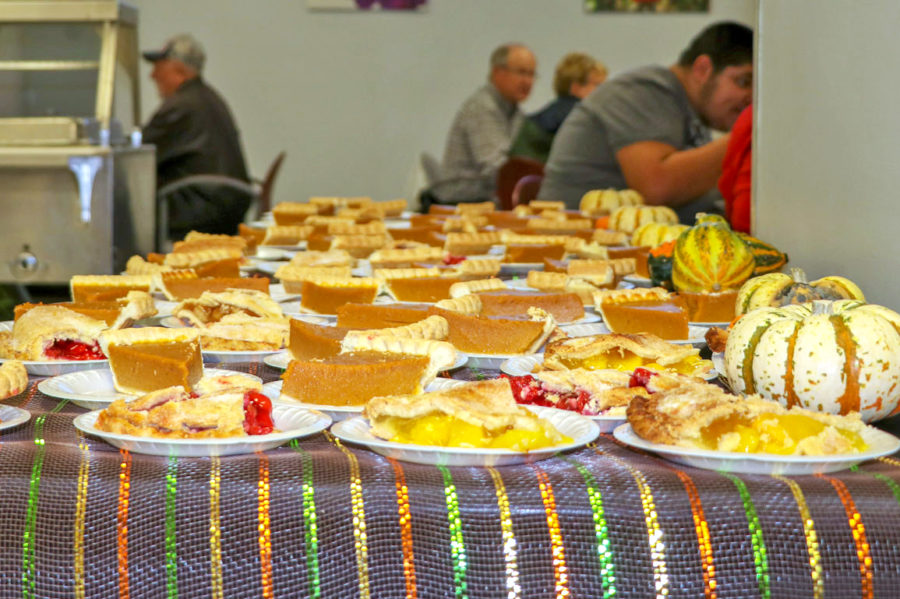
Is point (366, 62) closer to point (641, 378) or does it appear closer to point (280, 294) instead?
point (280, 294)

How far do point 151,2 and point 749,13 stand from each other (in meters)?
5.47

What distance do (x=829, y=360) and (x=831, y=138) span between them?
3.91 ft

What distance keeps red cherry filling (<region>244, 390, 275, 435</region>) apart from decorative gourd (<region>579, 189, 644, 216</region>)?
3311 millimetres

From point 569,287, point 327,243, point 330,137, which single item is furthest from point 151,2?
point 569,287

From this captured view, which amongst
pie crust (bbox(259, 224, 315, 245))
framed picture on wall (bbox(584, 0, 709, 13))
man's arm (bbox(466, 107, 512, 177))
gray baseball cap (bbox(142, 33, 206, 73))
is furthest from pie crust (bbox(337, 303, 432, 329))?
framed picture on wall (bbox(584, 0, 709, 13))

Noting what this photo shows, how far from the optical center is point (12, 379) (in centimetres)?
140

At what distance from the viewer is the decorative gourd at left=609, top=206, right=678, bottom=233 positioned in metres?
3.76

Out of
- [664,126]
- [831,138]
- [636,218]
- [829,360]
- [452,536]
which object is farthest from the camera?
[664,126]

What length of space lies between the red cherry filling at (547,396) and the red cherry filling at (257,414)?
279mm

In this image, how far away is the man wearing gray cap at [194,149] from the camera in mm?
7000

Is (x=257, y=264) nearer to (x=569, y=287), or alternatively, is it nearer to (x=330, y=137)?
(x=569, y=287)

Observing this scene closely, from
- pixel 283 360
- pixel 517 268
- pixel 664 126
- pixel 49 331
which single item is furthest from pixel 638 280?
pixel 664 126

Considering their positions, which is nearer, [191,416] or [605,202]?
[191,416]

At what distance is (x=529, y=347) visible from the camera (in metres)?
1.66
